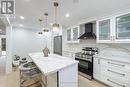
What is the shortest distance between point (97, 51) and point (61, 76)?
2906 millimetres

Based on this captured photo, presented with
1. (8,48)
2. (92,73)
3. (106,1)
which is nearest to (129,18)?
(106,1)

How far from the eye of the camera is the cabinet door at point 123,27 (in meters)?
3.04

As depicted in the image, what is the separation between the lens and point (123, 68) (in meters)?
2.87

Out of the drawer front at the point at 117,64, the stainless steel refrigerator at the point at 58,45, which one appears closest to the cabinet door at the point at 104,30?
the drawer front at the point at 117,64

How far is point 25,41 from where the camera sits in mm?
7402

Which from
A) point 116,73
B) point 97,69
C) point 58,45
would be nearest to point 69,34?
point 58,45

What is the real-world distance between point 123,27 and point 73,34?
114 inches

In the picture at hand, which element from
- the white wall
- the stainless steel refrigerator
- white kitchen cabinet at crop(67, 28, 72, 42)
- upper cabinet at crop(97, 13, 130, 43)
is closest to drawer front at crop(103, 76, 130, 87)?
upper cabinet at crop(97, 13, 130, 43)

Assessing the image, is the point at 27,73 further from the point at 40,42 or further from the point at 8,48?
the point at 40,42

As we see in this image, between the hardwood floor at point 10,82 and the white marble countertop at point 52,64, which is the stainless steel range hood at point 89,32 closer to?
the white marble countertop at point 52,64

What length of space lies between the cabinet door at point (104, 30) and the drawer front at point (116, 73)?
997 mm

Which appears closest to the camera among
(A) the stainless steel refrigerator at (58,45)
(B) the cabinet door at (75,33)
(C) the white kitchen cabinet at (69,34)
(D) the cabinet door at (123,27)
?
(D) the cabinet door at (123,27)

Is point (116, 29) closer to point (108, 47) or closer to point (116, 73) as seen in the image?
point (108, 47)

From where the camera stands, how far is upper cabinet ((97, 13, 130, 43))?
306 cm
